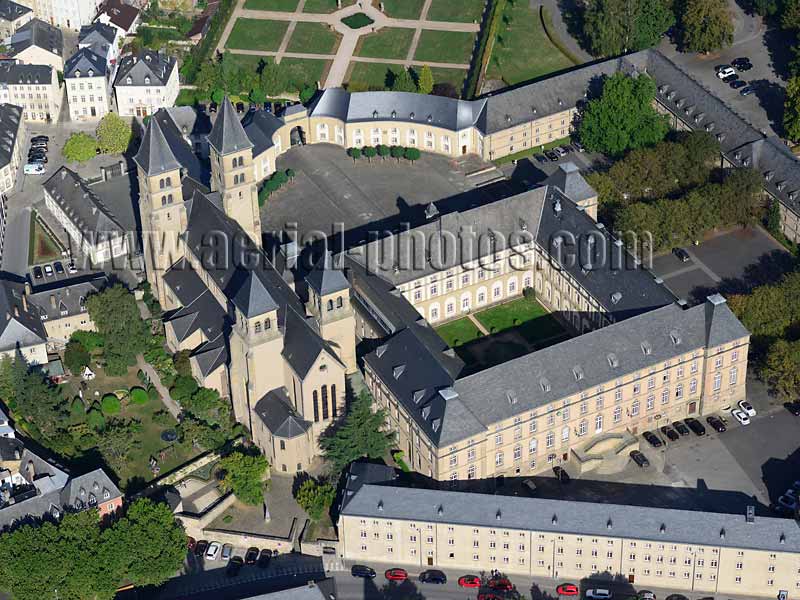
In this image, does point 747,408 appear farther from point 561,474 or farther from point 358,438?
point 358,438

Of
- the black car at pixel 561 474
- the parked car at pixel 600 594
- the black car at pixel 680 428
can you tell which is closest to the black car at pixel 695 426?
the black car at pixel 680 428

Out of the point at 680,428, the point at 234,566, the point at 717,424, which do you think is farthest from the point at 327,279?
the point at 717,424

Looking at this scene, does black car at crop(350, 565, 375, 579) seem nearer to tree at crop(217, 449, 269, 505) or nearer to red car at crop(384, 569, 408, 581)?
red car at crop(384, 569, 408, 581)

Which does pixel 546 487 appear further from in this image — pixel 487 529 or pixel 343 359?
pixel 343 359

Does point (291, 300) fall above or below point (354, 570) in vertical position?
above

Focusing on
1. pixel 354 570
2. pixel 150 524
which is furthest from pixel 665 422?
pixel 150 524
